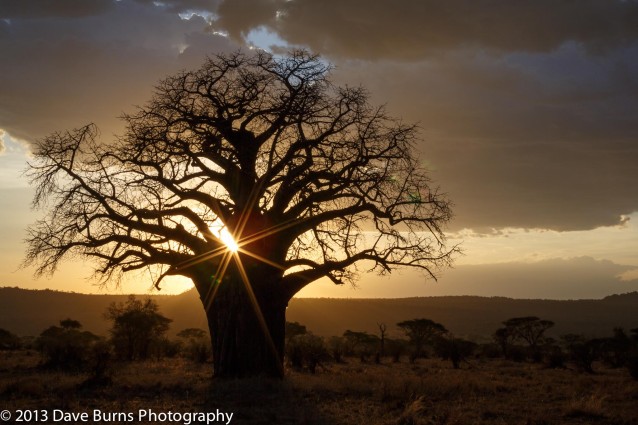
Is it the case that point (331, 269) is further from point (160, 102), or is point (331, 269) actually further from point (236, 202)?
point (160, 102)

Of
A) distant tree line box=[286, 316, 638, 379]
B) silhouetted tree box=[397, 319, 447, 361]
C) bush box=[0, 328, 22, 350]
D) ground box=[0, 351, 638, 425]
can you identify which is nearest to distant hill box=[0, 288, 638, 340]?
silhouetted tree box=[397, 319, 447, 361]

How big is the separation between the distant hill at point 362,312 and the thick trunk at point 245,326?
7478 cm

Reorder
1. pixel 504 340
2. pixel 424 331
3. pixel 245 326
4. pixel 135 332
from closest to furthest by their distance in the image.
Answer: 1. pixel 245 326
2. pixel 135 332
3. pixel 504 340
4. pixel 424 331

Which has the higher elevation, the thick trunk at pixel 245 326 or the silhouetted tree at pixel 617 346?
the thick trunk at pixel 245 326

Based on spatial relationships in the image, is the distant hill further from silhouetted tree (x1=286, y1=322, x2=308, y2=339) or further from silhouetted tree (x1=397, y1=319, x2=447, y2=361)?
silhouetted tree (x1=286, y1=322, x2=308, y2=339)

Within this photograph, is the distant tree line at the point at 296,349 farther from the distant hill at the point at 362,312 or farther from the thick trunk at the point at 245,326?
the distant hill at the point at 362,312

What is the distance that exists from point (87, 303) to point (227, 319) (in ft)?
338

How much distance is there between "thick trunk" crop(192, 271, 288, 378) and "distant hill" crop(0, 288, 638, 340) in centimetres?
7478

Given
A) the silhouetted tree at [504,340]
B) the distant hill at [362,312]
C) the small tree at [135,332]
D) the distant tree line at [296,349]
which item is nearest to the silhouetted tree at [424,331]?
the distant tree line at [296,349]

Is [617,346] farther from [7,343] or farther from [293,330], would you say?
[7,343]

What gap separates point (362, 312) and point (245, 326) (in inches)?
3986

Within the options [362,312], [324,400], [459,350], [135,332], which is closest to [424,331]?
[459,350]

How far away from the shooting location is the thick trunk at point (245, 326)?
14.7 m

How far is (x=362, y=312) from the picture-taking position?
375 feet
